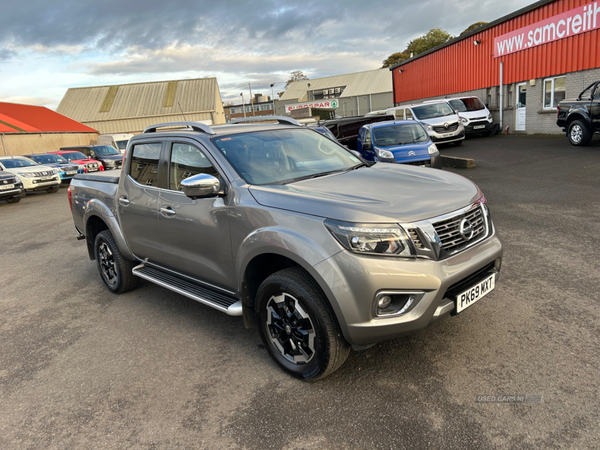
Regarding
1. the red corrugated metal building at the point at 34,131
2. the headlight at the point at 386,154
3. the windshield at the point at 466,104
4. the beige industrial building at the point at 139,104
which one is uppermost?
the beige industrial building at the point at 139,104

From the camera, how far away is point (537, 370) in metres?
3.06

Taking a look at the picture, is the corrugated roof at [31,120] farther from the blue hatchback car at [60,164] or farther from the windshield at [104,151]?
the blue hatchback car at [60,164]

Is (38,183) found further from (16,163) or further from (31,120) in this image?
(31,120)

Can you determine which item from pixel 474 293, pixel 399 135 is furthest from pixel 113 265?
pixel 399 135

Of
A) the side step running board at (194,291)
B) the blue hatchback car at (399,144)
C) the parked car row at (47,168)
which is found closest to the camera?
the side step running board at (194,291)

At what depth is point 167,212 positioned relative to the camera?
4074 millimetres

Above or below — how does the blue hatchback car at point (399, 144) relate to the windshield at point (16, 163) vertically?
below

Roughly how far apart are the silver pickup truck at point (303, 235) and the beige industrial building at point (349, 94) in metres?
54.4

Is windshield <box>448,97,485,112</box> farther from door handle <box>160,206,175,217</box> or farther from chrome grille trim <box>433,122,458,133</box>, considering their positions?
door handle <box>160,206,175,217</box>

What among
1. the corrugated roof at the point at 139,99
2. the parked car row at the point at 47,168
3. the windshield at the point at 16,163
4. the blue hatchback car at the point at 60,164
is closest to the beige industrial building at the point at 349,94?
the corrugated roof at the point at 139,99

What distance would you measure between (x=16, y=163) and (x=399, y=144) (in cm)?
1518

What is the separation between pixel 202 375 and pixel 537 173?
10.2 metres

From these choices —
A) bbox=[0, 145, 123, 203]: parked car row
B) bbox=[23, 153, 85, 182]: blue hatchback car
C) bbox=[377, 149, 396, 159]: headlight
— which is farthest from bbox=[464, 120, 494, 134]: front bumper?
bbox=[23, 153, 85, 182]: blue hatchback car

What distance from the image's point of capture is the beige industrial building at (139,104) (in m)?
54.3
